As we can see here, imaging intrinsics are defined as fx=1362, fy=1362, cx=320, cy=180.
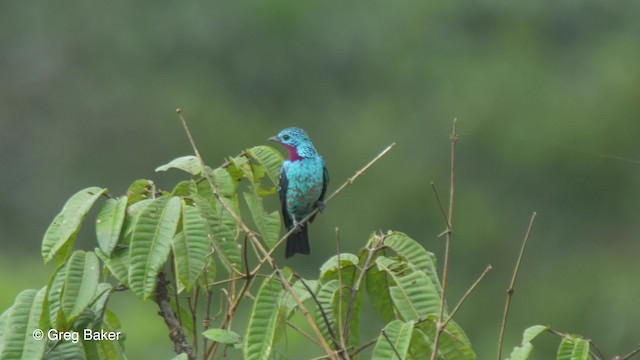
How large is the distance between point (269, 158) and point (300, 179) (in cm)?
213

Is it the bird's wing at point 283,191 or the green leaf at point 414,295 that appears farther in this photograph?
the bird's wing at point 283,191

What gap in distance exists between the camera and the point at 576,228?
1470 cm

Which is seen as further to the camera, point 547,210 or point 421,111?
point 421,111

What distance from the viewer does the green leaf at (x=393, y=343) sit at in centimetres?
267

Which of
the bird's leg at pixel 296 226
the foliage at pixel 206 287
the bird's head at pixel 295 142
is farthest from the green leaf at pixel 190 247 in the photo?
the bird's head at pixel 295 142

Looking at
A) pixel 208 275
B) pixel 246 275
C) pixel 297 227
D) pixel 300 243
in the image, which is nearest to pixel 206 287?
pixel 208 275

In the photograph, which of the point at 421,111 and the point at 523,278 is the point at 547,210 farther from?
the point at 421,111

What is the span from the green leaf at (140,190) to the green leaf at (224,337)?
380mm

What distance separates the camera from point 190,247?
285cm

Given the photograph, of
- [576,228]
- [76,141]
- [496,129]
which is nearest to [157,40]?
[76,141]

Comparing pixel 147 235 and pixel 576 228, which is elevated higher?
pixel 147 235

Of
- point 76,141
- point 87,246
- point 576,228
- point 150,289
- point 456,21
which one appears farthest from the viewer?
point 456,21

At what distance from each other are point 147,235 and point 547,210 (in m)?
12.3

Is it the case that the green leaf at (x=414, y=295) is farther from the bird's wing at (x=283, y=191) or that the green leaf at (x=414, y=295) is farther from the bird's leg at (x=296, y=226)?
the bird's wing at (x=283, y=191)
